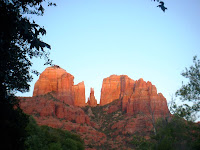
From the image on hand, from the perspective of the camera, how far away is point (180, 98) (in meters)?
20.2

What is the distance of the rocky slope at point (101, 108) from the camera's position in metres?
89.7

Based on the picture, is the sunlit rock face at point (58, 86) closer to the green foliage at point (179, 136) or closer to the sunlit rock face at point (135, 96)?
the sunlit rock face at point (135, 96)

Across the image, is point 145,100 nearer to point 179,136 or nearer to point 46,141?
point 46,141

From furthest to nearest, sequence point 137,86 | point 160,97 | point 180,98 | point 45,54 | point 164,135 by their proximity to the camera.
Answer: point 137,86
point 160,97
point 164,135
point 180,98
point 45,54

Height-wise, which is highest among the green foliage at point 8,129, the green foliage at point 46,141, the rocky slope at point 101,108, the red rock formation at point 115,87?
the red rock formation at point 115,87

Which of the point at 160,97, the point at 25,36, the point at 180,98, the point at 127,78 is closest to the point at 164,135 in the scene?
the point at 180,98

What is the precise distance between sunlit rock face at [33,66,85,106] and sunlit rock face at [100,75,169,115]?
18838mm

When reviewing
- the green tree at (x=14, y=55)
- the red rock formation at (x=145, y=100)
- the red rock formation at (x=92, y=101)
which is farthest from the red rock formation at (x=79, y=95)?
the green tree at (x=14, y=55)

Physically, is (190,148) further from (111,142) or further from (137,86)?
(137,86)

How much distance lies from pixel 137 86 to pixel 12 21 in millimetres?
117881

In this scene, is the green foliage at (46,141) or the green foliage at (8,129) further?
the green foliage at (46,141)

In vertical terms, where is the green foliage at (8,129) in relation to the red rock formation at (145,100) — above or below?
below

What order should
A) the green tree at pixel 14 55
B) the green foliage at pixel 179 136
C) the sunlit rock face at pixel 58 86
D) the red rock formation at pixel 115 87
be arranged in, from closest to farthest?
1. the green tree at pixel 14 55
2. the green foliage at pixel 179 136
3. the sunlit rock face at pixel 58 86
4. the red rock formation at pixel 115 87

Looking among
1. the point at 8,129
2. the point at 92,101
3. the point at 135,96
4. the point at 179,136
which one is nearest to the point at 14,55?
the point at 8,129
